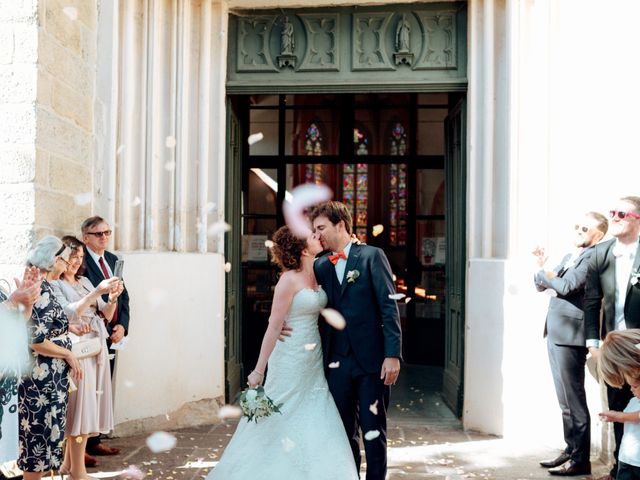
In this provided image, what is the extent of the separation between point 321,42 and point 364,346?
366 cm

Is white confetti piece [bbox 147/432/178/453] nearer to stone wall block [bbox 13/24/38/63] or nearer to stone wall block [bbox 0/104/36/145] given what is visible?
stone wall block [bbox 0/104/36/145]

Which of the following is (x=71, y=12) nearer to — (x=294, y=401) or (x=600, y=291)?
(x=294, y=401)

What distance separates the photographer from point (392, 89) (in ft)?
22.0

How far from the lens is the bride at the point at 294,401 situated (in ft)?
13.6

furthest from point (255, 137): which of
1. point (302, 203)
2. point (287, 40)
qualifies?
point (287, 40)

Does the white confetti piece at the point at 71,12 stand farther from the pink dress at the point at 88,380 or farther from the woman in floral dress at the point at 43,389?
the woman in floral dress at the point at 43,389

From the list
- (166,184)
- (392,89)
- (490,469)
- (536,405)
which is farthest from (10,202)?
(536,405)

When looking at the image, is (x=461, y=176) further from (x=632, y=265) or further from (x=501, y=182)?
(x=632, y=265)

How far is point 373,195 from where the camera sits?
1547cm

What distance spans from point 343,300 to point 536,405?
8.16ft

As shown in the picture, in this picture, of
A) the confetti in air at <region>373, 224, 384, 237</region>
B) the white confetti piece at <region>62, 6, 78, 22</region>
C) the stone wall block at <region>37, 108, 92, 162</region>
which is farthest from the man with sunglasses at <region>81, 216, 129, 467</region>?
the confetti in air at <region>373, 224, 384, 237</region>

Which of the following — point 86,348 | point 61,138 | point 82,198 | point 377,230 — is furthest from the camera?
point 377,230

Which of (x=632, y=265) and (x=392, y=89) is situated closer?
(x=632, y=265)

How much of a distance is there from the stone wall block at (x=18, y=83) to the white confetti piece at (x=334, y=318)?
2630 mm
